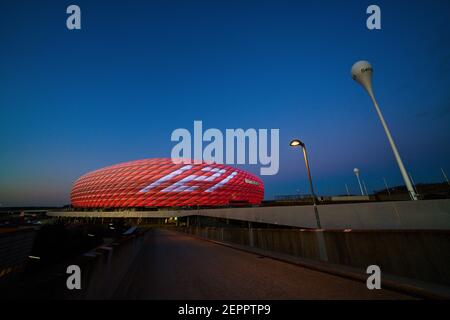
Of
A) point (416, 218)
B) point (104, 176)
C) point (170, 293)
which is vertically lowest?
point (170, 293)

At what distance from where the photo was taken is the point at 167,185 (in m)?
68.2

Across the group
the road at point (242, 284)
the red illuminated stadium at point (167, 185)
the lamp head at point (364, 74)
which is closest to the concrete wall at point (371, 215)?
the road at point (242, 284)

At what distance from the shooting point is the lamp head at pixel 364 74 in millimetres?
18406

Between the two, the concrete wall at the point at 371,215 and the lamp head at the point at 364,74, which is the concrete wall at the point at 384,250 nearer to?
the concrete wall at the point at 371,215

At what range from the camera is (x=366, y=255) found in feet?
20.5

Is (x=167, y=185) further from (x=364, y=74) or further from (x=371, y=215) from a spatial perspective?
(x=371, y=215)

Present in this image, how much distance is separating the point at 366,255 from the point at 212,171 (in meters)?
67.6

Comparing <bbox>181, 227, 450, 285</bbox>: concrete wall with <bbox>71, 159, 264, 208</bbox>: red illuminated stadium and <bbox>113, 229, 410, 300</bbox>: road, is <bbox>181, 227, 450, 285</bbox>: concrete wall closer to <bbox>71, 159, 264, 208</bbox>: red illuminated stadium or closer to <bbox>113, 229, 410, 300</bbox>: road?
<bbox>113, 229, 410, 300</bbox>: road

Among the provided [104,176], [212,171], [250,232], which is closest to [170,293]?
[250,232]

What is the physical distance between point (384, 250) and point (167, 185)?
67.3m

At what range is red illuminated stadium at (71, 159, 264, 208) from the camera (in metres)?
67.8
